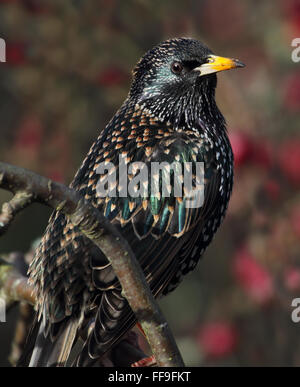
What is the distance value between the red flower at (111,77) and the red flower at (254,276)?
1.35 meters

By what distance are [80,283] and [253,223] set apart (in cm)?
195

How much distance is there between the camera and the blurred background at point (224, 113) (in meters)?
5.02

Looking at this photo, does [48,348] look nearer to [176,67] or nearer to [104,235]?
[104,235]

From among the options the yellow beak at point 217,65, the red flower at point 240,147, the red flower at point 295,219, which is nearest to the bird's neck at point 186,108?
the yellow beak at point 217,65

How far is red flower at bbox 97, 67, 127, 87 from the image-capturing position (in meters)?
5.35

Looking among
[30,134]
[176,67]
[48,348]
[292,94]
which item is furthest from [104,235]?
[30,134]

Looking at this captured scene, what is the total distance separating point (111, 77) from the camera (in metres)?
5.37

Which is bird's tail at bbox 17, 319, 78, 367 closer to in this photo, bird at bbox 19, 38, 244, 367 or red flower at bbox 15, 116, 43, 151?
bird at bbox 19, 38, 244, 367

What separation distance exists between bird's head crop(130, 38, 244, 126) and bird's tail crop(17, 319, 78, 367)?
1114 millimetres

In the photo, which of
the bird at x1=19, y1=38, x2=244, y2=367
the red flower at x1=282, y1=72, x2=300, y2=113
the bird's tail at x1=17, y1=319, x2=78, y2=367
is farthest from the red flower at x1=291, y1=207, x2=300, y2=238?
the bird's tail at x1=17, y1=319, x2=78, y2=367

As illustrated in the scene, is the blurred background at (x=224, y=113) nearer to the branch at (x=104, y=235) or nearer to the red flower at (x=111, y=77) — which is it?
the red flower at (x=111, y=77)

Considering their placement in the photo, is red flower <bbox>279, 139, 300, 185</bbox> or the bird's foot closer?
the bird's foot

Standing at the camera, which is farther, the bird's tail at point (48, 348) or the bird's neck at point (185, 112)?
the bird's neck at point (185, 112)

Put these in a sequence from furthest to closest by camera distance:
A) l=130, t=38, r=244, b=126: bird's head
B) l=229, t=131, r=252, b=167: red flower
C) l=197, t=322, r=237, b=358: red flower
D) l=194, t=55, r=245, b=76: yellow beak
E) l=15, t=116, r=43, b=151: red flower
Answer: l=15, t=116, r=43, b=151: red flower, l=197, t=322, r=237, b=358: red flower, l=229, t=131, r=252, b=167: red flower, l=130, t=38, r=244, b=126: bird's head, l=194, t=55, r=245, b=76: yellow beak
